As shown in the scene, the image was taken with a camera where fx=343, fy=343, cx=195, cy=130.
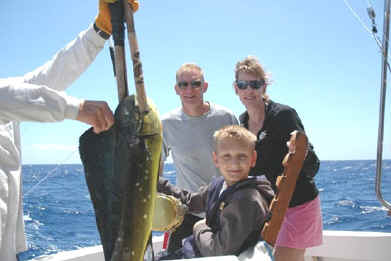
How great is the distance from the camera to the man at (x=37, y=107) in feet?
3.47

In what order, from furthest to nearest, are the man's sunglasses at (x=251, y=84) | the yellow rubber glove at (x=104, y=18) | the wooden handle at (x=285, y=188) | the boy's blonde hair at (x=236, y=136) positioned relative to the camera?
the man's sunglasses at (x=251, y=84), the boy's blonde hair at (x=236, y=136), the wooden handle at (x=285, y=188), the yellow rubber glove at (x=104, y=18)

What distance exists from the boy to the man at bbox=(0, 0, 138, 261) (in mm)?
794

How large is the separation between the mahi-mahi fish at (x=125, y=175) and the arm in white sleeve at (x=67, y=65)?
67 centimetres

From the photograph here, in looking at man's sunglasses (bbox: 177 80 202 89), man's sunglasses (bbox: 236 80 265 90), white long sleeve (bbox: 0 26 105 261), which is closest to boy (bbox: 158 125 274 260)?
man's sunglasses (bbox: 236 80 265 90)

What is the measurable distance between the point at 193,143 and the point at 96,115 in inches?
59.5

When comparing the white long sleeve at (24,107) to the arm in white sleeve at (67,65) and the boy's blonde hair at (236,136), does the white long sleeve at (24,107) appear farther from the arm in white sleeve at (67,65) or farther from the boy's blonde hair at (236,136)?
the boy's blonde hair at (236,136)

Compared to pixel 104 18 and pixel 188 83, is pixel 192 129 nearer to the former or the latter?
pixel 188 83

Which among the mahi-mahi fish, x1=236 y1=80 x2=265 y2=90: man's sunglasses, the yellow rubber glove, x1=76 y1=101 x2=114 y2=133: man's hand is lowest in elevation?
the mahi-mahi fish

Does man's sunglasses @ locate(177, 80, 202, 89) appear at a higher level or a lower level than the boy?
higher

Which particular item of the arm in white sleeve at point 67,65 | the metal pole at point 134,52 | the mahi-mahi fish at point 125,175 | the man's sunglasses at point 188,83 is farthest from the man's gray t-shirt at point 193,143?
the metal pole at point 134,52

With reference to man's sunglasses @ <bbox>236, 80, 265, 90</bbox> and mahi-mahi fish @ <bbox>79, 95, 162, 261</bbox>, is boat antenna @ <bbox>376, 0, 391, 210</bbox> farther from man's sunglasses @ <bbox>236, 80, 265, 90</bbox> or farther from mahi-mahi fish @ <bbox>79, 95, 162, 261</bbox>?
mahi-mahi fish @ <bbox>79, 95, 162, 261</bbox>

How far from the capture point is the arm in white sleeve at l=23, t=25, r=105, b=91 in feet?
5.32

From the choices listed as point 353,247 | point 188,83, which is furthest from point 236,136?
point 353,247

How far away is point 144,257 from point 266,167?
1417 mm
